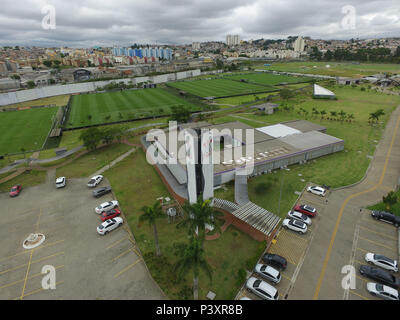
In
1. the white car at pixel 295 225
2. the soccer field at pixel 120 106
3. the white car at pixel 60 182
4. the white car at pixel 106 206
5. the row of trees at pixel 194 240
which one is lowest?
the white car at pixel 295 225

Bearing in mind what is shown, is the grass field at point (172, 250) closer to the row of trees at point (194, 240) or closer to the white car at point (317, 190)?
the row of trees at point (194, 240)

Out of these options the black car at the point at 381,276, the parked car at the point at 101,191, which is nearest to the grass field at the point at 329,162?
the black car at the point at 381,276

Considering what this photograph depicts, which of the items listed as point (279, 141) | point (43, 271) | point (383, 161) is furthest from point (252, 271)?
point (383, 161)

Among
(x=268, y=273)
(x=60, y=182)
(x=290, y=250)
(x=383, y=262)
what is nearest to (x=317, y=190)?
(x=383, y=262)

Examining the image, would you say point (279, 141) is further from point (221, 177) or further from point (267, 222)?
point (267, 222)

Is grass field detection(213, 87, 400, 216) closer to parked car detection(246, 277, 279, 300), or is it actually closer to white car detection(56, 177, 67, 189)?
parked car detection(246, 277, 279, 300)

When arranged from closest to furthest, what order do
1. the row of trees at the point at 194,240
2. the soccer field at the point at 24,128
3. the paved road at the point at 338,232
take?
1. the row of trees at the point at 194,240
2. the paved road at the point at 338,232
3. the soccer field at the point at 24,128

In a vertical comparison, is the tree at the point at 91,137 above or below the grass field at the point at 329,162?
above

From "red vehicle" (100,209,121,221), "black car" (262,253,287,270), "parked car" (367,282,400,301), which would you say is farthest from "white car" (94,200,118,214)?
"parked car" (367,282,400,301)
